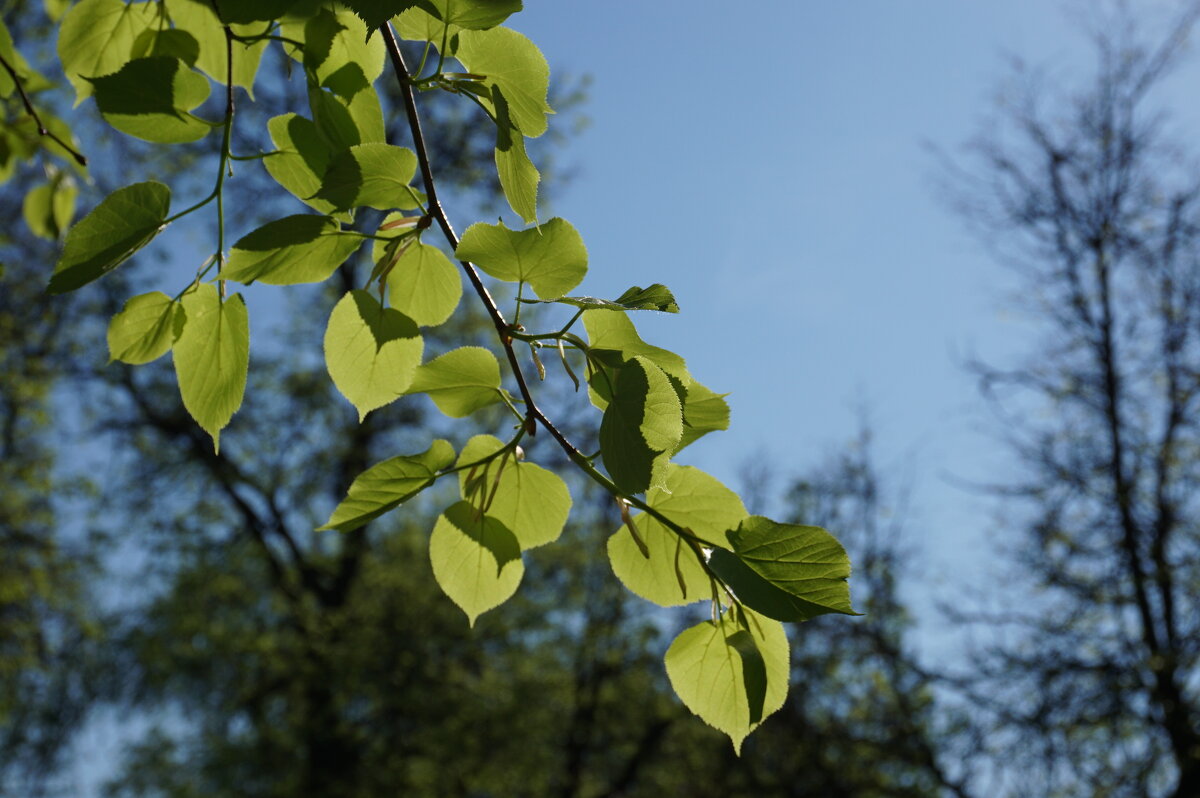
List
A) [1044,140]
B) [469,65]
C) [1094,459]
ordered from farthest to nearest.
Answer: [1044,140] < [1094,459] < [469,65]

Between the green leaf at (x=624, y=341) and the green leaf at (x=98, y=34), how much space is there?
1.31 feet

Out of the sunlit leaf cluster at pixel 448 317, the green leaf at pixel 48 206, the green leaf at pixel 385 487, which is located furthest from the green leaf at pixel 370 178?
the green leaf at pixel 48 206

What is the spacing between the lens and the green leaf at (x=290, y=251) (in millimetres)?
419

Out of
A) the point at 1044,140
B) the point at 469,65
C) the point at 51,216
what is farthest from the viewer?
the point at 1044,140

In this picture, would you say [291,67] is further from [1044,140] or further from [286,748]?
[286,748]

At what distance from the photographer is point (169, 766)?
26.3ft

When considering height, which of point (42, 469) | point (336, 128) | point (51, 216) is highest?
point (42, 469)

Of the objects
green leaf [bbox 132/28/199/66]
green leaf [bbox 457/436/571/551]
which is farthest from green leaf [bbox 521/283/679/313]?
green leaf [bbox 132/28/199/66]

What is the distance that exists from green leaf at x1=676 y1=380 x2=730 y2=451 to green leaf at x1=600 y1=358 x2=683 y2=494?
84mm

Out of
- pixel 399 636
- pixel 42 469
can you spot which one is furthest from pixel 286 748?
pixel 42 469

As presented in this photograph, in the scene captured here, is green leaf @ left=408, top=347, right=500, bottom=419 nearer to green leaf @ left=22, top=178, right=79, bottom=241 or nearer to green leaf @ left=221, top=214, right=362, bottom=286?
green leaf @ left=221, top=214, right=362, bottom=286

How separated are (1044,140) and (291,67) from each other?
251 inches

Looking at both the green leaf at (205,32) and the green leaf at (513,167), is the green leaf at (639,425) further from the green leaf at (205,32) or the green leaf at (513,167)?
the green leaf at (205,32)

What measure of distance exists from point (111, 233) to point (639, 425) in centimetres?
28
